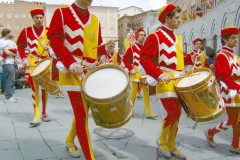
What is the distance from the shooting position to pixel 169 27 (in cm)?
317

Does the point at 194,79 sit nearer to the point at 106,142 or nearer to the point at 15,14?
the point at 106,142

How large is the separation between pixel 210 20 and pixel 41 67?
1878 centimetres

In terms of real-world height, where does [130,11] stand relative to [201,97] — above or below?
above

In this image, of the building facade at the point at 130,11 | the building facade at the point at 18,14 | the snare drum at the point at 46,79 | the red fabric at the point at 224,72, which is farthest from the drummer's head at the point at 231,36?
the building facade at the point at 130,11

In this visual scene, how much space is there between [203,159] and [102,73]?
1.67 meters

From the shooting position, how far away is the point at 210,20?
2038 centimetres

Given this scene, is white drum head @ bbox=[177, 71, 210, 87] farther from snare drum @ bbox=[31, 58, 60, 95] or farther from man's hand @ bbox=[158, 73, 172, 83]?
snare drum @ bbox=[31, 58, 60, 95]

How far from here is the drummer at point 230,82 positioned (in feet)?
10.5

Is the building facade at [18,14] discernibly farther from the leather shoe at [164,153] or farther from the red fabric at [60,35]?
the leather shoe at [164,153]

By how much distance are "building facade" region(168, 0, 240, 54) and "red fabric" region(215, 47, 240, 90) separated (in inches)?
522

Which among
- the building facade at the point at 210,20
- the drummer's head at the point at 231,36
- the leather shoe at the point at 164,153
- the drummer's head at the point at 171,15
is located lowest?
the leather shoe at the point at 164,153

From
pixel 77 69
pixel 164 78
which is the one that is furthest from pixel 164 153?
pixel 77 69

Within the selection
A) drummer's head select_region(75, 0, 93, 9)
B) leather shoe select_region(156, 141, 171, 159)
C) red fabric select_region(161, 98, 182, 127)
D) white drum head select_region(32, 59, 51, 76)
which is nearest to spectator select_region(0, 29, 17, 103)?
white drum head select_region(32, 59, 51, 76)

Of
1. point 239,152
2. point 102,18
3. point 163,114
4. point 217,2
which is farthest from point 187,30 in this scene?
point 102,18
